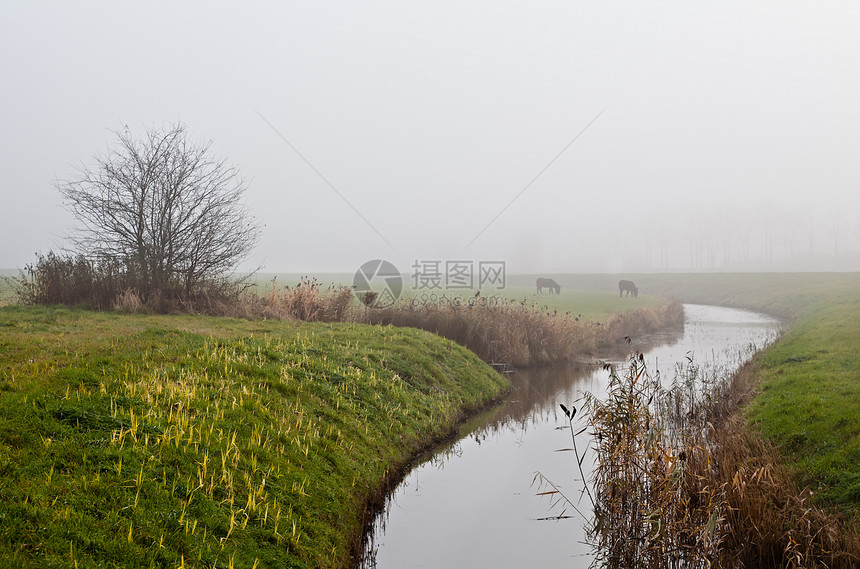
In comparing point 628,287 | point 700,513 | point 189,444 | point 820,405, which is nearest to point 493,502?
point 700,513

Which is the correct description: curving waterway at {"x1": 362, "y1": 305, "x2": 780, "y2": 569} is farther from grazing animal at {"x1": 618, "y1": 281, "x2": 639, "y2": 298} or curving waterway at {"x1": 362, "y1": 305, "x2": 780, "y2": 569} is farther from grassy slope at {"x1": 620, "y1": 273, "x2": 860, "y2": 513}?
grazing animal at {"x1": 618, "y1": 281, "x2": 639, "y2": 298}

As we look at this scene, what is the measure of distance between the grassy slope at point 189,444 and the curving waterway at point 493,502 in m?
0.69

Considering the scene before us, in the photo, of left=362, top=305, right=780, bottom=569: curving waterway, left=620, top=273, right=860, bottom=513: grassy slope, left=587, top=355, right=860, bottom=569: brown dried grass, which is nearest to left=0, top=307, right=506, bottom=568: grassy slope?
left=362, top=305, right=780, bottom=569: curving waterway

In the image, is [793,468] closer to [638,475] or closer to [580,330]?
[638,475]

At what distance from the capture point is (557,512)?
1021 cm

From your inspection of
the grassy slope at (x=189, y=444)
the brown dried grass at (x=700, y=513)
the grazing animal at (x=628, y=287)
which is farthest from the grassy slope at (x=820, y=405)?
the grazing animal at (x=628, y=287)

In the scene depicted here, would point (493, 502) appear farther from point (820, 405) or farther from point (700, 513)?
point (820, 405)

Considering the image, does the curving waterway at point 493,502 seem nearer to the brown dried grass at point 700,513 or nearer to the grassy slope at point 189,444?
the grassy slope at point 189,444

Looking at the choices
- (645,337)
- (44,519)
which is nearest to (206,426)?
(44,519)

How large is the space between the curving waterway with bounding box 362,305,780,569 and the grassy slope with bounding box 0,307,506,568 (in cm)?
69

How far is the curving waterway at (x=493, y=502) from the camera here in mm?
8508

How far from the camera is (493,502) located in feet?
34.8

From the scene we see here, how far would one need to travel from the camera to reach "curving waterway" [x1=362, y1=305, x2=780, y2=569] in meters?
8.51

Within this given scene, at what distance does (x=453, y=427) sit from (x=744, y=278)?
69.6 meters
